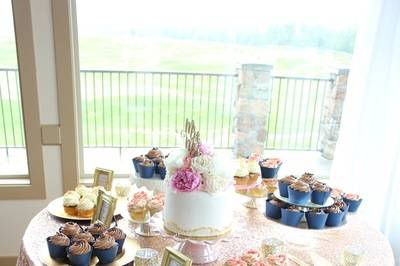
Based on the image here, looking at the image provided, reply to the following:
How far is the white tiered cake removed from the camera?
1.19m

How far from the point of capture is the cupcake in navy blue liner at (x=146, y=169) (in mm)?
1597

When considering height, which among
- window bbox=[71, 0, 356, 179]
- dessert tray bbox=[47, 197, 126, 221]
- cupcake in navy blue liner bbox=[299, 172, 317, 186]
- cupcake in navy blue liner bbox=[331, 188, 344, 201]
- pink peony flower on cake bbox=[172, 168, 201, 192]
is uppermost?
window bbox=[71, 0, 356, 179]

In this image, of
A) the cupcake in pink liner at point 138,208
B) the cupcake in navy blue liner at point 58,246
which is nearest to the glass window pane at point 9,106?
the cupcake in pink liner at point 138,208

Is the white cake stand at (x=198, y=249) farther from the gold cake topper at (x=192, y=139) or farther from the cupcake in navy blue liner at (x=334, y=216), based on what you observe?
the cupcake in navy blue liner at (x=334, y=216)

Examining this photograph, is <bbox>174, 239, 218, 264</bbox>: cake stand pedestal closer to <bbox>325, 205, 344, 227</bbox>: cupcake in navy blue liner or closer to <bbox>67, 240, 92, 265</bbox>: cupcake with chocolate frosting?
<bbox>67, 240, 92, 265</bbox>: cupcake with chocolate frosting

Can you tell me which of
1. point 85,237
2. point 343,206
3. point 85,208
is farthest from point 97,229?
point 343,206

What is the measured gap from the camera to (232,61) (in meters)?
2.71

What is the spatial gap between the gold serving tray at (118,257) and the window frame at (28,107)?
3.57ft

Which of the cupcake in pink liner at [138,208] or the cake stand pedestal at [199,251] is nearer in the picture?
the cake stand pedestal at [199,251]

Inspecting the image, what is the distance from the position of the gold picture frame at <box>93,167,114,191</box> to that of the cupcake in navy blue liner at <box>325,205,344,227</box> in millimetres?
966

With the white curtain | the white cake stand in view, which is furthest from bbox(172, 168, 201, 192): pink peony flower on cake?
the white curtain

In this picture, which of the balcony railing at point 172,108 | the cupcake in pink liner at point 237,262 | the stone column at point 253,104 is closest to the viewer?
the cupcake in pink liner at point 237,262

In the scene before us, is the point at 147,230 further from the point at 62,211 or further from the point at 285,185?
the point at 285,185

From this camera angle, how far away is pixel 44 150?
224cm
